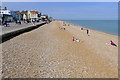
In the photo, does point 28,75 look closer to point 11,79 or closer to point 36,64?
point 11,79

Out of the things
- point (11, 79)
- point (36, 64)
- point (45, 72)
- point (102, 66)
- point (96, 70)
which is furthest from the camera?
point (102, 66)

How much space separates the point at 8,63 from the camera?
6969 millimetres

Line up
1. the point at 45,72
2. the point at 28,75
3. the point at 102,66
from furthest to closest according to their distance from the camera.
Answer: the point at 102,66, the point at 45,72, the point at 28,75

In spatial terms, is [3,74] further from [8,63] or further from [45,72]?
[45,72]

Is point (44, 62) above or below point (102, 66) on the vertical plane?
above

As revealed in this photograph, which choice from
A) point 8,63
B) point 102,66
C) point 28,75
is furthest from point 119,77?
point 8,63

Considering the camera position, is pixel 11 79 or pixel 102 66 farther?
pixel 102 66

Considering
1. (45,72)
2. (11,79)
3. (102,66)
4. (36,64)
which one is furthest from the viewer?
(102,66)

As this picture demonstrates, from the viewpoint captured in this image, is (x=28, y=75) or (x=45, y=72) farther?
(x=45, y=72)

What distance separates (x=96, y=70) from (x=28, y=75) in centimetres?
480

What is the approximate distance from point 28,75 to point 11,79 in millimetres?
889

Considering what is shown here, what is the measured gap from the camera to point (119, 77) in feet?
25.5

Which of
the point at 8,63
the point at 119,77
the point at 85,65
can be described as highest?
the point at 8,63

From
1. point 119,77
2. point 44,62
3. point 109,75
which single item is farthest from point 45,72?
point 119,77
